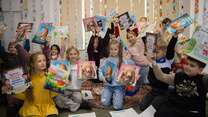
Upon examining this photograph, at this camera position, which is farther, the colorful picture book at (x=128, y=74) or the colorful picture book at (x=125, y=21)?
the colorful picture book at (x=125, y=21)

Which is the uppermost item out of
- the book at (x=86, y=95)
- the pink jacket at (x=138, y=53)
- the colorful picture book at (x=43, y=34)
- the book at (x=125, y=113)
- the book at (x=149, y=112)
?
the colorful picture book at (x=43, y=34)

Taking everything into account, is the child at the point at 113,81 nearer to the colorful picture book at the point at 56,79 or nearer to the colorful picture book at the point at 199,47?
the colorful picture book at the point at 56,79

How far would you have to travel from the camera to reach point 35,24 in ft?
13.3

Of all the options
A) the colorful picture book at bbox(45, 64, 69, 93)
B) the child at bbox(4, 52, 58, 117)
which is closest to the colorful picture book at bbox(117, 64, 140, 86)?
the colorful picture book at bbox(45, 64, 69, 93)

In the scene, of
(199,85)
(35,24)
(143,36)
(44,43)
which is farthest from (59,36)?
(199,85)

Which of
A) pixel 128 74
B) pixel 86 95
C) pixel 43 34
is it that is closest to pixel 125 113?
pixel 128 74

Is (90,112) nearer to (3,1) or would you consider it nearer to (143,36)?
(143,36)

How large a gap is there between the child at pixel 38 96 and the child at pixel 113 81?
0.54m

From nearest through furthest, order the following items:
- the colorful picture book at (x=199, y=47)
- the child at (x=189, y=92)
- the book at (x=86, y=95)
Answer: the colorful picture book at (x=199, y=47), the child at (x=189, y=92), the book at (x=86, y=95)

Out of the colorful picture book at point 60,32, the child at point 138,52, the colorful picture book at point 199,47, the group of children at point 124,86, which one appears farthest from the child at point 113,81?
the colorful picture book at point 199,47

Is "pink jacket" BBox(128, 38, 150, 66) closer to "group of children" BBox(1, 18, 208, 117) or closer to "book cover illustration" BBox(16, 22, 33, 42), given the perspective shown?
"group of children" BBox(1, 18, 208, 117)

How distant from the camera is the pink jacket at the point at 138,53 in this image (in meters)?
2.56

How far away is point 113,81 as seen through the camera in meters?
2.63

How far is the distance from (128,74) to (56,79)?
0.64 meters
